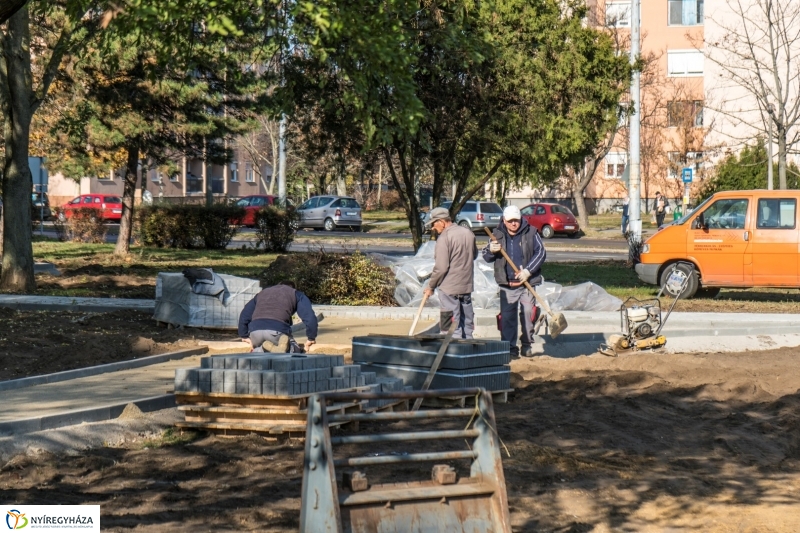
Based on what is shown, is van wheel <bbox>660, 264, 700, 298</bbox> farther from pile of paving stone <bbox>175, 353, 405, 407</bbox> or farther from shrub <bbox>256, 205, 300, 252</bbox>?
shrub <bbox>256, 205, 300, 252</bbox>

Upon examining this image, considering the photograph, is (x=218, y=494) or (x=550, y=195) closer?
(x=218, y=494)

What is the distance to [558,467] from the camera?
25.9 ft

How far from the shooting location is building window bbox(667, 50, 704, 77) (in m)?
59.8

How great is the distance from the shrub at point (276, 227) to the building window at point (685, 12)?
36.2m

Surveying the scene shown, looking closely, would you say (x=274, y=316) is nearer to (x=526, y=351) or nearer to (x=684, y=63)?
(x=526, y=351)

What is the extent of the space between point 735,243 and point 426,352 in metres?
11.0

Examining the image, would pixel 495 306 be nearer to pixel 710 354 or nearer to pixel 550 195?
pixel 710 354

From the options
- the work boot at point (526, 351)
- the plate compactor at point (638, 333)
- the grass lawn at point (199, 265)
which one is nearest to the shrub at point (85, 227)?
the grass lawn at point (199, 265)

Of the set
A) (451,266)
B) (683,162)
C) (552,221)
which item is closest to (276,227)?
(552,221)

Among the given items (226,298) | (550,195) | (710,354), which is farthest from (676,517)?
(550,195)

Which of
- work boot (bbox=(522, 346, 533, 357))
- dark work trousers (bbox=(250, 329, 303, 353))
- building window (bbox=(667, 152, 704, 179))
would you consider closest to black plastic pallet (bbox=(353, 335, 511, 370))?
dark work trousers (bbox=(250, 329, 303, 353))

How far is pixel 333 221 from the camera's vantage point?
51.1 m

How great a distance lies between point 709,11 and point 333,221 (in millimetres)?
22830

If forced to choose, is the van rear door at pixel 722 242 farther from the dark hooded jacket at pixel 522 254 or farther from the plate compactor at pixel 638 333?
the dark hooded jacket at pixel 522 254
